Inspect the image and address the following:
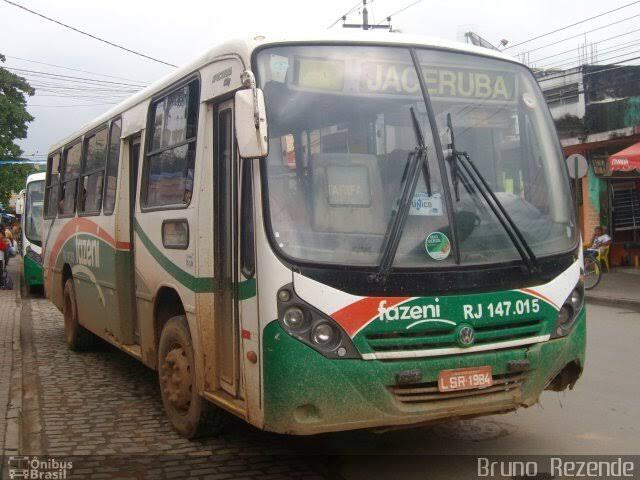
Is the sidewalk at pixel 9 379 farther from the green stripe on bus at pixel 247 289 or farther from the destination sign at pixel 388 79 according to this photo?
the destination sign at pixel 388 79

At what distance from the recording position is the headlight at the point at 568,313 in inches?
183

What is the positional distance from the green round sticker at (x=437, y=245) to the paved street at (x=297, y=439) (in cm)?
146

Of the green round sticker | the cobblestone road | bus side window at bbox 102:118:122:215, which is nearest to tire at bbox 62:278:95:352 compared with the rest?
the cobblestone road

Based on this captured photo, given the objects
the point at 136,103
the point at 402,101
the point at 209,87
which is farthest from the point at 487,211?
the point at 136,103

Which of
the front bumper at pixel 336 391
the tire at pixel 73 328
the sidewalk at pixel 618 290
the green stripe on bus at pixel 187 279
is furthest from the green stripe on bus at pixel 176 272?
the sidewalk at pixel 618 290

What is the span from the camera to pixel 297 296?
13.3 ft

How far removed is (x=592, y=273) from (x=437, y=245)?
12.7 m

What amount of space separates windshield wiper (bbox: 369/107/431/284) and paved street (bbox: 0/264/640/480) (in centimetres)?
148

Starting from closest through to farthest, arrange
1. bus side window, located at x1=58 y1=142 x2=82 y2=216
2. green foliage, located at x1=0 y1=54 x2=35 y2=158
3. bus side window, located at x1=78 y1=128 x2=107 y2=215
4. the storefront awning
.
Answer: bus side window, located at x1=78 y1=128 x2=107 y2=215, bus side window, located at x1=58 y1=142 x2=82 y2=216, the storefront awning, green foliage, located at x1=0 y1=54 x2=35 y2=158

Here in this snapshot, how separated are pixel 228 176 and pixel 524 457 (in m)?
2.74

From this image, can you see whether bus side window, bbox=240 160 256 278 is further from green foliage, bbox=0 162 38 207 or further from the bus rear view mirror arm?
green foliage, bbox=0 162 38 207

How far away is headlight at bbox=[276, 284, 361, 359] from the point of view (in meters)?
4.03

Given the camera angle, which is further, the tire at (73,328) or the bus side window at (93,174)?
the tire at (73,328)

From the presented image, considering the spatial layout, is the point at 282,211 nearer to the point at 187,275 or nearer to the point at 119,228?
the point at 187,275
